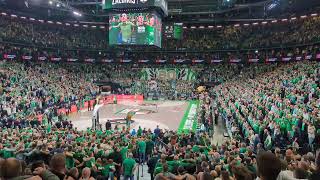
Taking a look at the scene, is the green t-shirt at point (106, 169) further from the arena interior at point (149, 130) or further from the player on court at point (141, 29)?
the player on court at point (141, 29)

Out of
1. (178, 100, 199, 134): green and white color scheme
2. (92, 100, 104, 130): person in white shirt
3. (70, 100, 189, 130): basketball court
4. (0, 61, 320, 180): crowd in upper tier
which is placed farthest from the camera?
(70, 100, 189, 130): basketball court

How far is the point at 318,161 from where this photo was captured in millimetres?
4082

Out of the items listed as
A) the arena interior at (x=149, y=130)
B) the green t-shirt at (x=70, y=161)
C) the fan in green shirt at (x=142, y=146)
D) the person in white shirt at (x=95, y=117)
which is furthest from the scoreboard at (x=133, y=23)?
the green t-shirt at (x=70, y=161)

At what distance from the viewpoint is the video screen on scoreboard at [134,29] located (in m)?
42.5

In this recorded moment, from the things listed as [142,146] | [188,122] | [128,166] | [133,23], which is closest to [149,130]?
[142,146]

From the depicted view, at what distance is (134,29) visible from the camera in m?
42.9

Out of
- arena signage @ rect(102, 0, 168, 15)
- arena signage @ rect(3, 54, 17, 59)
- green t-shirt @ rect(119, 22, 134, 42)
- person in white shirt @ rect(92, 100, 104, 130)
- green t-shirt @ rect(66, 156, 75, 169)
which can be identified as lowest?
person in white shirt @ rect(92, 100, 104, 130)

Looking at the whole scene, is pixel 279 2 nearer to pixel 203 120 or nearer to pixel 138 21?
pixel 138 21

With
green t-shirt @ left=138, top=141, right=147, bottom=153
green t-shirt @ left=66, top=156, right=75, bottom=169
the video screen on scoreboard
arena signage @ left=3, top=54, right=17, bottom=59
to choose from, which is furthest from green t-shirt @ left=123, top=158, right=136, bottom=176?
arena signage @ left=3, top=54, right=17, bottom=59

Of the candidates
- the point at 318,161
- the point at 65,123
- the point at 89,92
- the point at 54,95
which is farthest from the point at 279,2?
the point at 318,161

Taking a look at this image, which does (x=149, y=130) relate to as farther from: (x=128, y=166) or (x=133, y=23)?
(x=133, y=23)

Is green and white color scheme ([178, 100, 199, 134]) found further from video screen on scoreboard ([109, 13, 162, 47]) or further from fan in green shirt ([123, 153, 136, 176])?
fan in green shirt ([123, 153, 136, 176])

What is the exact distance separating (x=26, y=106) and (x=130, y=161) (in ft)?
68.0

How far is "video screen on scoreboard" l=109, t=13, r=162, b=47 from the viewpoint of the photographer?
4250 centimetres
